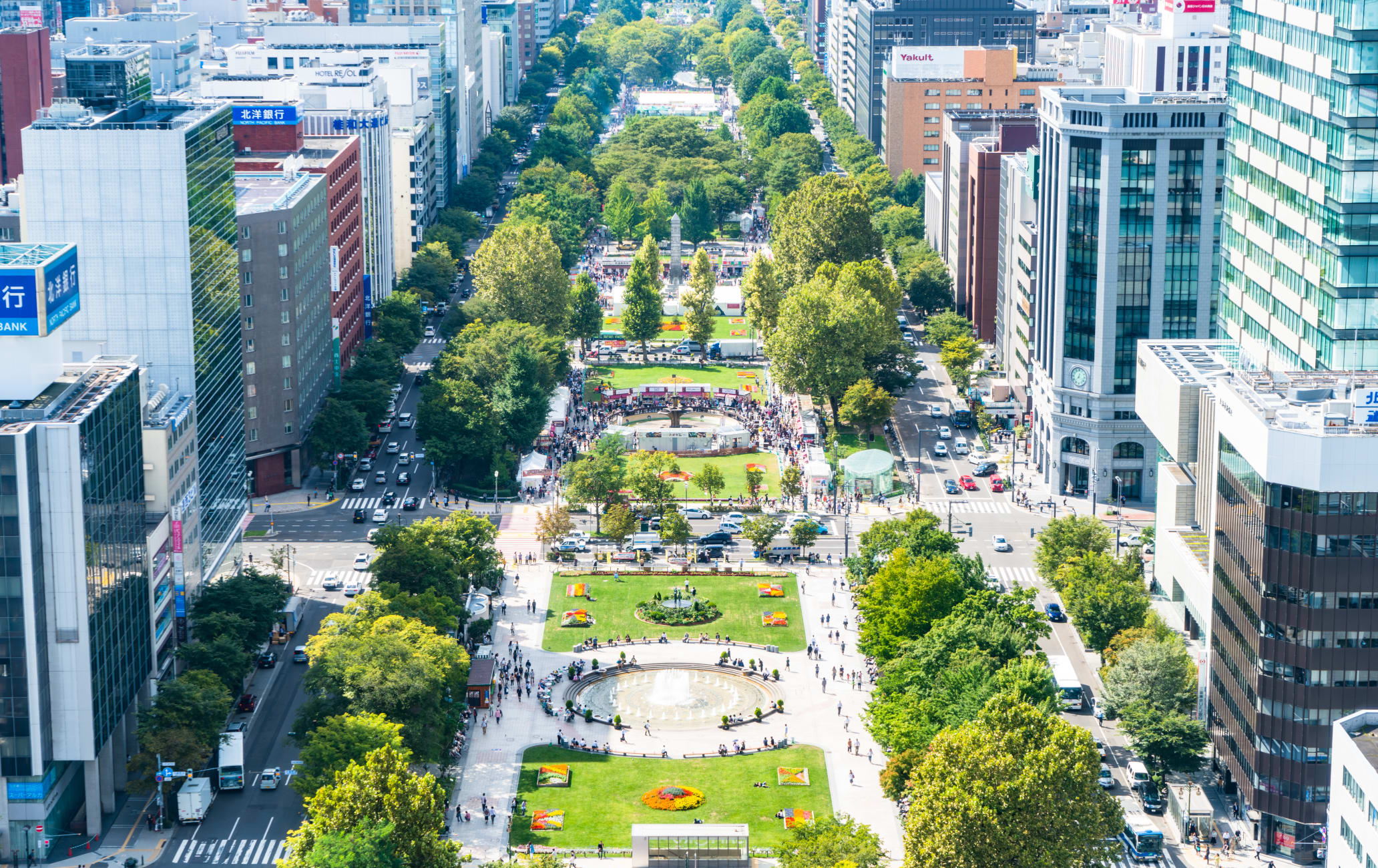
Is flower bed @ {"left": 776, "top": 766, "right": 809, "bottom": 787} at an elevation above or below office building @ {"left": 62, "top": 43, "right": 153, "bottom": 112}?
below

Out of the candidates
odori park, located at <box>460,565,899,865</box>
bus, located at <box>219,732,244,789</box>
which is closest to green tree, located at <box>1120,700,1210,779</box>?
odori park, located at <box>460,565,899,865</box>

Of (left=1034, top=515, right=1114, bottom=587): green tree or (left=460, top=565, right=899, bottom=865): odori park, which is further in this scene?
(left=1034, top=515, right=1114, bottom=587): green tree

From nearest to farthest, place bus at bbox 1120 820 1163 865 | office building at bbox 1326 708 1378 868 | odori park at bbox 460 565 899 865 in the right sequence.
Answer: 1. office building at bbox 1326 708 1378 868
2. bus at bbox 1120 820 1163 865
3. odori park at bbox 460 565 899 865

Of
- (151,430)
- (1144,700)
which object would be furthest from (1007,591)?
(151,430)

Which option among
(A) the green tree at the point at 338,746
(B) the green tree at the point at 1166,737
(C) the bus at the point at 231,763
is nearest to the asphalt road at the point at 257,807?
(C) the bus at the point at 231,763

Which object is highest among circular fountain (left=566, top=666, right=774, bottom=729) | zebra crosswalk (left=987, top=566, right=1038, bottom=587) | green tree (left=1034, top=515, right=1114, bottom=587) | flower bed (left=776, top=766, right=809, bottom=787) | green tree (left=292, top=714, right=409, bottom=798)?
green tree (left=1034, top=515, right=1114, bottom=587)

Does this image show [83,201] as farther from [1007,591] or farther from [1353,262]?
[1353,262]

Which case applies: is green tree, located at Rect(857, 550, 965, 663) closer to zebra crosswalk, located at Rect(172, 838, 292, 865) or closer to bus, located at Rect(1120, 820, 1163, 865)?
bus, located at Rect(1120, 820, 1163, 865)

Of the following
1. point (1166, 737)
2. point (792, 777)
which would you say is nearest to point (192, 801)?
point (792, 777)
